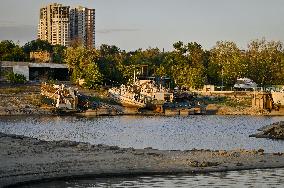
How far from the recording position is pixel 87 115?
323ft

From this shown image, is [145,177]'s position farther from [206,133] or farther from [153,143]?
[206,133]

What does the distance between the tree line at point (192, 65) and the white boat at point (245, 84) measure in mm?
4479

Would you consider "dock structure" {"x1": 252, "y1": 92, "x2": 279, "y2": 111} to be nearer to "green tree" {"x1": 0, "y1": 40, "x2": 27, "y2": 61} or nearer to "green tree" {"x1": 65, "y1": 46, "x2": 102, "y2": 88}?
"green tree" {"x1": 65, "y1": 46, "x2": 102, "y2": 88}

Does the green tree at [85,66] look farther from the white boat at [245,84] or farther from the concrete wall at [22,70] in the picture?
the white boat at [245,84]

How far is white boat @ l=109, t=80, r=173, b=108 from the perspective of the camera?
367 ft

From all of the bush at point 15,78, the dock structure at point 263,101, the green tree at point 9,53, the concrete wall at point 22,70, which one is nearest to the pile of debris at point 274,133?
the dock structure at point 263,101

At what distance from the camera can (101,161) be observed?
1198 inches

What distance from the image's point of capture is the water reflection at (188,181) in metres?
25.6

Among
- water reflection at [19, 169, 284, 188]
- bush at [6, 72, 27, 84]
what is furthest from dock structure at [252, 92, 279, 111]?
water reflection at [19, 169, 284, 188]

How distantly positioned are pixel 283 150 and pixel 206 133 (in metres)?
21.9

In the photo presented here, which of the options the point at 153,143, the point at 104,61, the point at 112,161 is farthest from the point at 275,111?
the point at 112,161

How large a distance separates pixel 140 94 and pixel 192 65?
46.0m

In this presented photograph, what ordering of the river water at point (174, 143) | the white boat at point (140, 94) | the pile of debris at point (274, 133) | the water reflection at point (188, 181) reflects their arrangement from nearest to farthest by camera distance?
the water reflection at point (188, 181)
the river water at point (174, 143)
the pile of debris at point (274, 133)
the white boat at point (140, 94)

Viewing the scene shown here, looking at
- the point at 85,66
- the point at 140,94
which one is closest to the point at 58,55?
the point at 85,66
